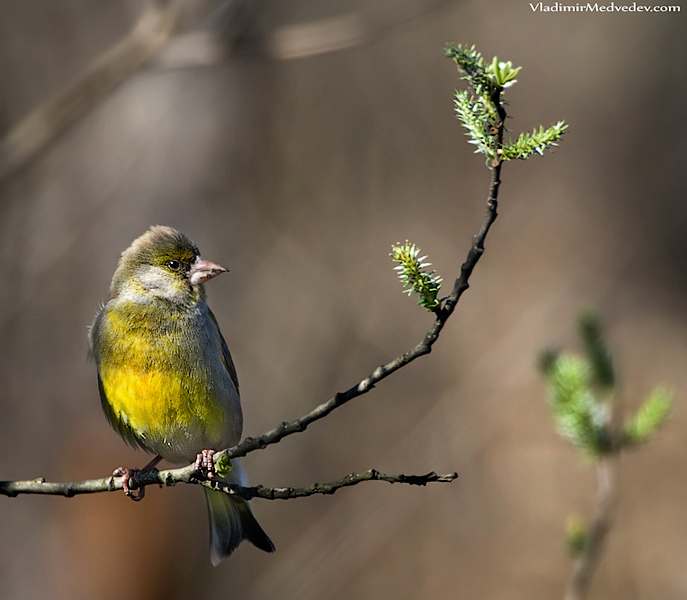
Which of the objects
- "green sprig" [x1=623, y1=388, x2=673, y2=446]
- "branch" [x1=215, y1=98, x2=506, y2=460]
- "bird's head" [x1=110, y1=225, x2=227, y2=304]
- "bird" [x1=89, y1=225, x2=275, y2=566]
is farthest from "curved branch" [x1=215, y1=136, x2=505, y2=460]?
"bird's head" [x1=110, y1=225, x2=227, y2=304]

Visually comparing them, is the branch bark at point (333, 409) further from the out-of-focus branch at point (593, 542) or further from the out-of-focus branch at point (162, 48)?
the out-of-focus branch at point (162, 48)

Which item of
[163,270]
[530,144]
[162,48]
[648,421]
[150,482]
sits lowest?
[648,421]

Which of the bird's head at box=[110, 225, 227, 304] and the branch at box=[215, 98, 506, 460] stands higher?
the bird's head at box=[110, 225, 227, 304]

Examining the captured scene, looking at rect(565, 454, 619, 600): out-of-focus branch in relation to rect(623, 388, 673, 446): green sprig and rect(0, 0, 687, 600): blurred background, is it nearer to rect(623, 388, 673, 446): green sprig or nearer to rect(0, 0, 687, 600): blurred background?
rect(623, 388, 673, 446): green sprig

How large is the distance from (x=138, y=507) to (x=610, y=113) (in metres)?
6.83

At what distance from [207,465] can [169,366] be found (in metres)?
0.64

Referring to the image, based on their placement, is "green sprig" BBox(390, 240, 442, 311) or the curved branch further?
"green sprig" BBox(390, 240, 442, 311)

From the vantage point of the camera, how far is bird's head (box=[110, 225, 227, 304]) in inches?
148

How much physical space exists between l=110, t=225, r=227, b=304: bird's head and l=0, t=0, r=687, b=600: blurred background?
2.16m

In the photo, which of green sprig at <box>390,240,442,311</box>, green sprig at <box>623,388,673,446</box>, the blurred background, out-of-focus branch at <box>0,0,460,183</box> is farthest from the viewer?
the blurred background

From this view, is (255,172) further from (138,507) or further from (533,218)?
(138,507)

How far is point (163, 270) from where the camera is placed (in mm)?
3816

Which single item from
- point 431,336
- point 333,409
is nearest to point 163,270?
point 333,409

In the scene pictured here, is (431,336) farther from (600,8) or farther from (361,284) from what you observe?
(600,8)
